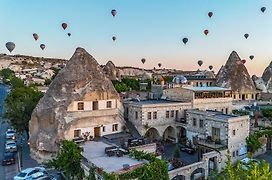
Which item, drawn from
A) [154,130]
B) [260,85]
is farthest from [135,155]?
[260,85]

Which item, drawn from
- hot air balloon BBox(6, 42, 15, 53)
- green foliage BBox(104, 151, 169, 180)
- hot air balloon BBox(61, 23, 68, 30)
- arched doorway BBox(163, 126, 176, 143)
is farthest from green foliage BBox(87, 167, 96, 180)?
hot air balloon BBox(6, 42, 15, 53)

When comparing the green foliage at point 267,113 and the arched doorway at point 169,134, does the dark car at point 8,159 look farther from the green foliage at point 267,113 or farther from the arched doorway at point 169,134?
the green foliage at point 267,113

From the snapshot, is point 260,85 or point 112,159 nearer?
point 112,159

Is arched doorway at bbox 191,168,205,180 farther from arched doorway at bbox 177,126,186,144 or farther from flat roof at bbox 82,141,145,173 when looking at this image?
arched doorway at bbox 177,126,186,144

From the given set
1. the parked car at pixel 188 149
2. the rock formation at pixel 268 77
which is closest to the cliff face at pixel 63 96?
the parked car at pixel 188 149

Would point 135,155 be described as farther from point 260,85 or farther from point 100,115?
point 260,85
